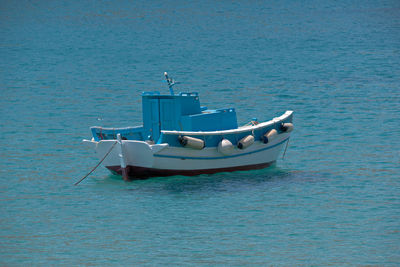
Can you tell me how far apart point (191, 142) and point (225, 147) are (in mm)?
1432

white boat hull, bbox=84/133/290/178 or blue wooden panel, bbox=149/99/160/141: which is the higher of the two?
blue wooden panel, bbox=149/99/160/141

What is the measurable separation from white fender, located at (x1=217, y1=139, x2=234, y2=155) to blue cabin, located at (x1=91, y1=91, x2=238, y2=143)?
4.37 feet

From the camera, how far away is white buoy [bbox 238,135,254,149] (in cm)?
2673

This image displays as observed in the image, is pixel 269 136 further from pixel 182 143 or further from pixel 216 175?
pixel 182 143

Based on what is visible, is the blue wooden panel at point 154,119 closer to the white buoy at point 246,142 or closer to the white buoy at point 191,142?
the white buoy at point 191,142

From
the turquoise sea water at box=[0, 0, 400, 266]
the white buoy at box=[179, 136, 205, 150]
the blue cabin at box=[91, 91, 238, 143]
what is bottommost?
the turquoise sea water at box=[0, 0, 400, 266]

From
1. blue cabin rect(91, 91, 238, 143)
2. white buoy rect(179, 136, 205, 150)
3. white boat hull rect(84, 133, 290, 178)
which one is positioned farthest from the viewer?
blue cabin rect(91, 91, 238, 143)

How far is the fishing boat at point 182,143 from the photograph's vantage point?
2567cm

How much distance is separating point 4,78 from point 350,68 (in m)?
29.4

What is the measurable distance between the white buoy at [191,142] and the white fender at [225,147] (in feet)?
2.89

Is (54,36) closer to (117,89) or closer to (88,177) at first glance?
(117,89)

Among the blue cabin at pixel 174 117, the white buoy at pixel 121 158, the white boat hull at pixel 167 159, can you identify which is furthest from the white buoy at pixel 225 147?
the white buoy at pixel 121 158

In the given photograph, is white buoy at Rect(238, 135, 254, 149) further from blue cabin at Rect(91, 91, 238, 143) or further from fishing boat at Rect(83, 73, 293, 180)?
blue cabin at Rect(91, 91, 238, 143)

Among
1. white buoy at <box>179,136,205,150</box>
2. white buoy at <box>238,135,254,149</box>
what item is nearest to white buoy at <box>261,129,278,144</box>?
white buoy at <box>238,135,254,149</box>
